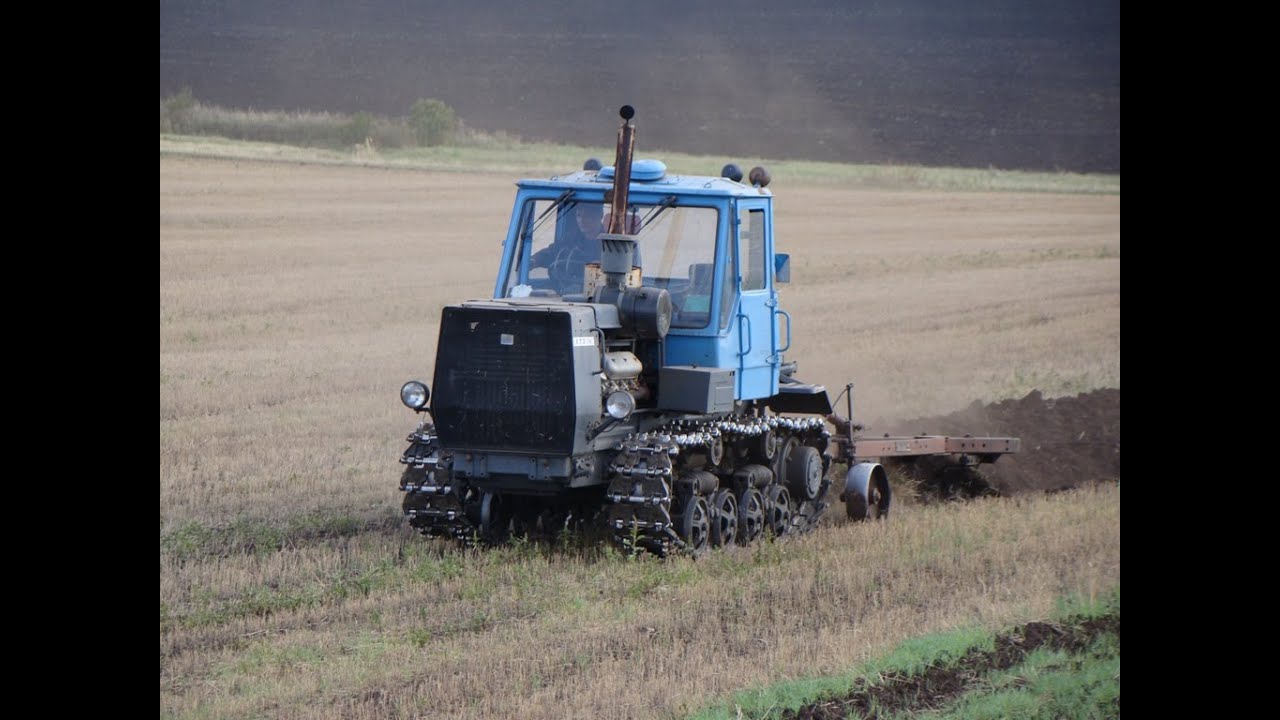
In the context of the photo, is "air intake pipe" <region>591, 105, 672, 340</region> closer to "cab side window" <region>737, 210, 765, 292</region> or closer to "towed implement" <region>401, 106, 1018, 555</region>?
"towed implement" <region>401, 106, 1018, 555</region>

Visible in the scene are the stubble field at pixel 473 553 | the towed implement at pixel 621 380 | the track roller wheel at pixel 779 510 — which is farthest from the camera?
the track roller wheel at pixel 779 510

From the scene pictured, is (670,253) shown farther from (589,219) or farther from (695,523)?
(695,523)

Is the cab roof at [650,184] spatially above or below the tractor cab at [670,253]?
above

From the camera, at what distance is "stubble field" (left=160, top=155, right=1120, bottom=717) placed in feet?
24.7

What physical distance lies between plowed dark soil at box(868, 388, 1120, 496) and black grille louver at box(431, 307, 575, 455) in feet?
15.8

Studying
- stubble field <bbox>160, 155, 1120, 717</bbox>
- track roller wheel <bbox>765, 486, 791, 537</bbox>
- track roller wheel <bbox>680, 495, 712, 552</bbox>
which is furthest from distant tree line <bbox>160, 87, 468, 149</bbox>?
track roller wheel <bbox>680, 495, 712, 552</bbox>

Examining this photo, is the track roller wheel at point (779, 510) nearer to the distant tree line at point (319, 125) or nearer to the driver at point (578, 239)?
the driver at point (578, 239)

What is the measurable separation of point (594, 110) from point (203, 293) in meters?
23.6

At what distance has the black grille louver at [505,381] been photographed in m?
9.66

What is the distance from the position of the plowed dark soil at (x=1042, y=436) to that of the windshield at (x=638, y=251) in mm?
3811

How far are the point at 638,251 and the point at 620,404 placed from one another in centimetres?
137

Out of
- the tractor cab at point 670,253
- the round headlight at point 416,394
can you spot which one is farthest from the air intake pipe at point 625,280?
the round headlight at point 416,394

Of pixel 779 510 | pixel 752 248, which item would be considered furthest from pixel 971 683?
pixel 752 248
